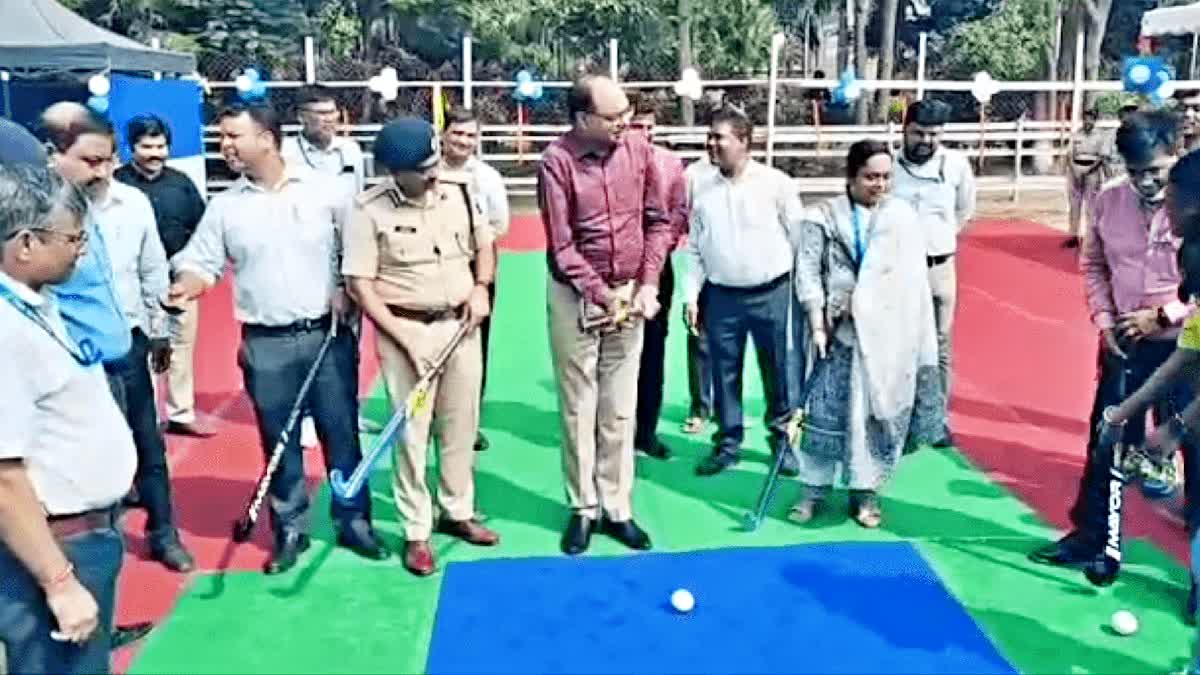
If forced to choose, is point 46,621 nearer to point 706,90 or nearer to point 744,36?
point 706,90

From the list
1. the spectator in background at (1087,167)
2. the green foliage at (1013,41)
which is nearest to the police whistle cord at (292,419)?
the spectator in background at (1087,167)

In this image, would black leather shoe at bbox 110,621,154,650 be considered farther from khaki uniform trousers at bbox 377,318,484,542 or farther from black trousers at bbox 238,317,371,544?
khaki uniform trousers at bbox 377,318,484,542

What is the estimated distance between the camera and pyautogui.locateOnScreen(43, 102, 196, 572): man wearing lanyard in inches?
173

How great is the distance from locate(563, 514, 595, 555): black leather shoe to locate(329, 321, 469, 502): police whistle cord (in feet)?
2.45

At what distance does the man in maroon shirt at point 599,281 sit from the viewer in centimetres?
443

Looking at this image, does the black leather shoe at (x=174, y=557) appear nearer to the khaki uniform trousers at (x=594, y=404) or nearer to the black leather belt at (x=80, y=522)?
the khaki uniform trousers at (x=594, y=404)

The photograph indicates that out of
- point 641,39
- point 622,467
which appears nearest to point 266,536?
point 622,467

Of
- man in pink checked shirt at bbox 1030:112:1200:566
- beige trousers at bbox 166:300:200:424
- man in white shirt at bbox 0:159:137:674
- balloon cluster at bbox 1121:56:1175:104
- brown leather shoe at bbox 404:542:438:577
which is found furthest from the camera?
balloon cluster at bbox 1121:56:1175:104

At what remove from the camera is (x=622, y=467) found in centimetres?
477

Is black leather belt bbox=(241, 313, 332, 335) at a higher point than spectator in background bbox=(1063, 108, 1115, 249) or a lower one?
lower

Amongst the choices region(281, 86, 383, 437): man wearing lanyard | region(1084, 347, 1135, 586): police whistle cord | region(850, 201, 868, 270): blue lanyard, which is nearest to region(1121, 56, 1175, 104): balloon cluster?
region(850, 201, 868, 270): blue lanyard

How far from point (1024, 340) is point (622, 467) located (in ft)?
15.1

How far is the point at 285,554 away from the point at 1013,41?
2196 cm

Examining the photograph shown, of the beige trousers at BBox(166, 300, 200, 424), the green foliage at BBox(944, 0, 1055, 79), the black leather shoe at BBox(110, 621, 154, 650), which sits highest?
the green foliage at BBox(944, 0, 1055, 79)
